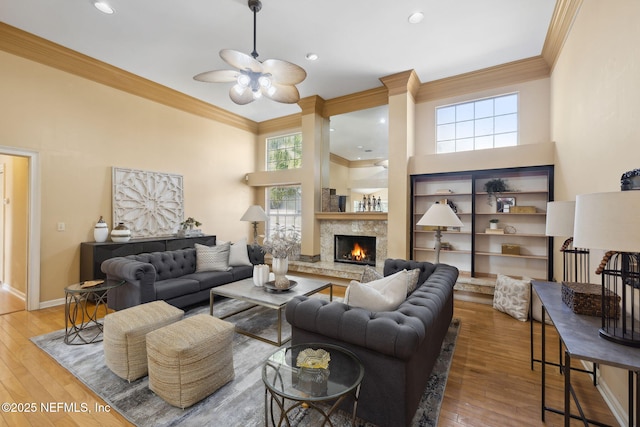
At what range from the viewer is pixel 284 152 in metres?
6.89

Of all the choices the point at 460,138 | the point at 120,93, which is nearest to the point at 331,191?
the point at 460,138

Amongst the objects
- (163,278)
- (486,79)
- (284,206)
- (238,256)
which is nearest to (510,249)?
(486,79)

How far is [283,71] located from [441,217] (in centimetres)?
229

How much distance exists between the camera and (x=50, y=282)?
3893 millimetres

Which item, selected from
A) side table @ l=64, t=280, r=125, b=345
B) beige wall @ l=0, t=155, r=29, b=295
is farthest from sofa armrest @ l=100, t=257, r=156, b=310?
beige wall @ l=0, t=155, r=29, b=295

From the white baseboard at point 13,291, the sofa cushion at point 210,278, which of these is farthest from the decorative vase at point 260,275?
the white baseboard at point 13,291

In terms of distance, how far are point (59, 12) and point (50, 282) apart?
3419mm

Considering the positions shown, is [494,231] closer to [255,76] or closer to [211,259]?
[255,76]

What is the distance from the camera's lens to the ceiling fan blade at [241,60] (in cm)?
261

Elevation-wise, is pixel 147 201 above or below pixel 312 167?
below

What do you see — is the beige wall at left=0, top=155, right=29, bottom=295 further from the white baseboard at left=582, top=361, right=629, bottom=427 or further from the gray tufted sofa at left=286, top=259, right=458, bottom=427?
the white baseboard at left=582, top=361, right=629, bottom=427

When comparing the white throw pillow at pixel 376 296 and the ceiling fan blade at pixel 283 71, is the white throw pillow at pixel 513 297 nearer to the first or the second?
the white throw pillow at pixel 376 296

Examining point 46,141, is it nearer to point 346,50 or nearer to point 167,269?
point 167,269

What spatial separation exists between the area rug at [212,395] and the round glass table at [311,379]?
262 mm
